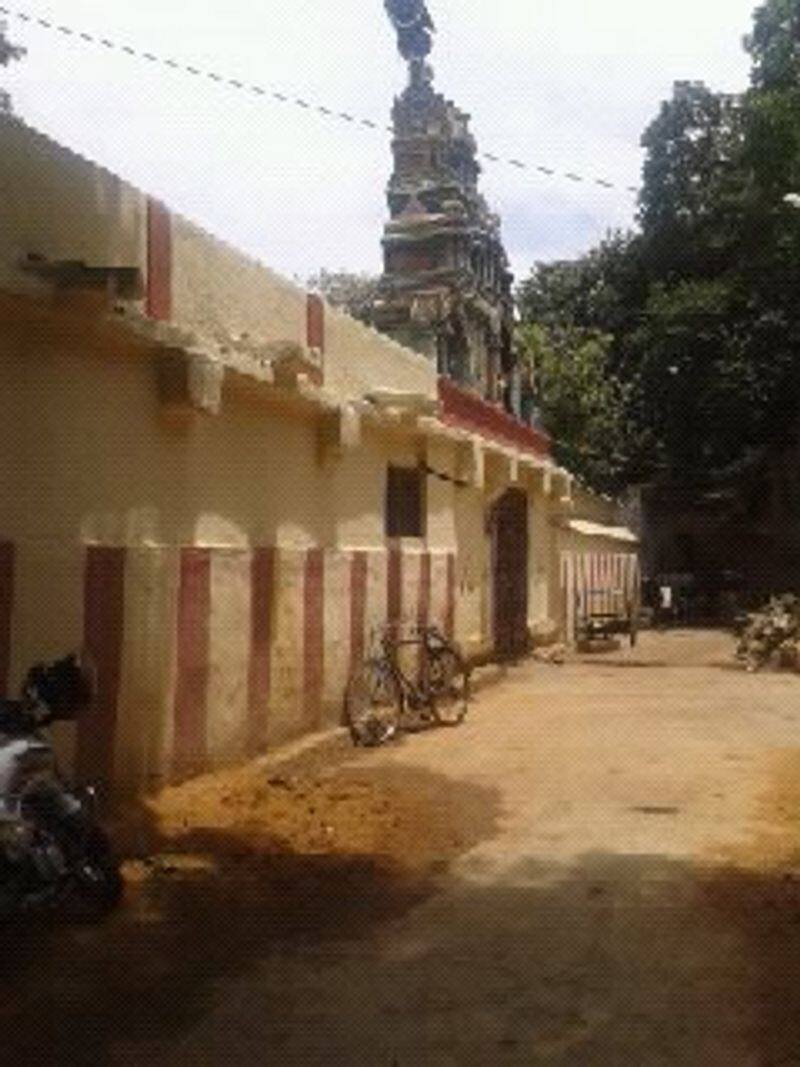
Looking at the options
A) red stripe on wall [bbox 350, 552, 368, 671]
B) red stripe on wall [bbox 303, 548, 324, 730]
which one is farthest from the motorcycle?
red stripe on wall [bbox 350, 552, 368, 671]

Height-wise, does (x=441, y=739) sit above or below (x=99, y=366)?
below

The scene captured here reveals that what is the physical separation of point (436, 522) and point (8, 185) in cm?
813

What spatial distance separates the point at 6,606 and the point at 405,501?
718 cm

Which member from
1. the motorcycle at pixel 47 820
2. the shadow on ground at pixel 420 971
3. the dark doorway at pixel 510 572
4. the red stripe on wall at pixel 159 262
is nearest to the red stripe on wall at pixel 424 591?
the dark doorway at pixel 510 572

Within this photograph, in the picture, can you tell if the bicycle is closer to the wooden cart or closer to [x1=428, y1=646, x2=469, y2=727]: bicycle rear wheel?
[x1=428, y1=646, x2=469, y2=727]: bicycle rear wheel

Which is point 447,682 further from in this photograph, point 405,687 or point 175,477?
point 175,477

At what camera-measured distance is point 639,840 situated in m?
7.68

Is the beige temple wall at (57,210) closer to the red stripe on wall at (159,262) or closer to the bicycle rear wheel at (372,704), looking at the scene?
the red stripe on wall at (159,262)

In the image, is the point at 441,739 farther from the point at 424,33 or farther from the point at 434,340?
the point at 424,33

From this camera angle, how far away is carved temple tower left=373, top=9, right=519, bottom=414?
22.9m

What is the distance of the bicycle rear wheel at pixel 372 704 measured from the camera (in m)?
11.3

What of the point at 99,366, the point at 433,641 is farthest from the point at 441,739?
the point at 99,366

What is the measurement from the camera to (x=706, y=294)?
33.1 m

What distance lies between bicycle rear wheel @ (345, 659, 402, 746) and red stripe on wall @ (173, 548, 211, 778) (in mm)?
2787
